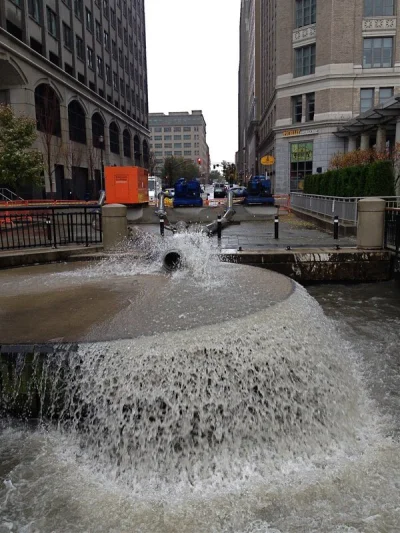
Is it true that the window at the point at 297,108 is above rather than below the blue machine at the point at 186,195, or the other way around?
above

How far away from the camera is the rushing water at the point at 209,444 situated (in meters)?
3.95

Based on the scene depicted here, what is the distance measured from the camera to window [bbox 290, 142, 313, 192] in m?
46.1

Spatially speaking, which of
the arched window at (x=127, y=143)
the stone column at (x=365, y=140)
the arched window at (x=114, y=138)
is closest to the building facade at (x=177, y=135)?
the arched window at (x=127, y=143)

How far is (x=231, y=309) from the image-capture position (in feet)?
20.2

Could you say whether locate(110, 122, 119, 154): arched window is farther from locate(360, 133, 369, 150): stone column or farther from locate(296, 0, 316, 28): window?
locate(360, 133, 369, 150): stone column

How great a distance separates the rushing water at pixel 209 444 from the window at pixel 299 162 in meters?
42.4

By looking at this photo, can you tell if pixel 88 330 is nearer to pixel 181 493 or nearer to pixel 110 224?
pixel 181 493

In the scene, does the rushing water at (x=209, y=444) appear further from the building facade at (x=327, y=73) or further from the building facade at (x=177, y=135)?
the building facade at (x=177, y=135)

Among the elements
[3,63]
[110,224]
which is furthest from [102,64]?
[110,224]

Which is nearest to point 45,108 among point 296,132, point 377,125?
point 296,132

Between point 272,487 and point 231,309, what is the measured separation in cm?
238

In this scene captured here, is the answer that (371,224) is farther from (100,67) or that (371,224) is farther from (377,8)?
(100,67)

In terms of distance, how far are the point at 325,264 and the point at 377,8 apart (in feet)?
130

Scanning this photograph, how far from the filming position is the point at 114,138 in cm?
6231
